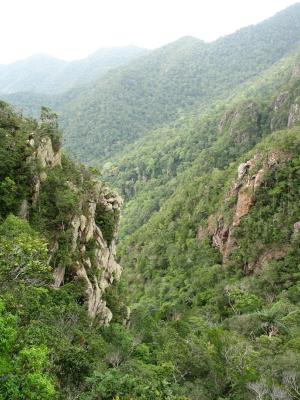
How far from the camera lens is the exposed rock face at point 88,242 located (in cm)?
3734

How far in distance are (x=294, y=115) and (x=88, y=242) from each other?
336 feet

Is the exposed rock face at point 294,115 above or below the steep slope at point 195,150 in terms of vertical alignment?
above

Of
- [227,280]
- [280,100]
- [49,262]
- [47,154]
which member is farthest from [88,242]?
[280,100]

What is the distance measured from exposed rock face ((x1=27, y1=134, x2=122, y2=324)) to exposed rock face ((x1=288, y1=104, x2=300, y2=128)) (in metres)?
89.6

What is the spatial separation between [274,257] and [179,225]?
3184cm

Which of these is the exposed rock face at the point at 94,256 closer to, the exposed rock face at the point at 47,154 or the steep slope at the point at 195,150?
the exposed rock face at the point at 47,154

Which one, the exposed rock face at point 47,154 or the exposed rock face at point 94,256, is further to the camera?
the exposed rock face at point 47,154

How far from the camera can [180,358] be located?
38.6m

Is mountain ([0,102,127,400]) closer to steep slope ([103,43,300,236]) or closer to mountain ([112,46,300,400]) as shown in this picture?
mountain ([112,46,300,400])

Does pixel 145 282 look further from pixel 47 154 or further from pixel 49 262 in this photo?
pixel 49 262

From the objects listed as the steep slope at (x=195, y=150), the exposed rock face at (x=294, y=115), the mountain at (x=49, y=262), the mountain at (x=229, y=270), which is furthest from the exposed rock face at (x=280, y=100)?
the mountain at (x=49, y=262)

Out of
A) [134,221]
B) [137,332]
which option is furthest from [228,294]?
[134,221]

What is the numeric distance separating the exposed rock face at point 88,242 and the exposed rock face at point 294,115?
294ft

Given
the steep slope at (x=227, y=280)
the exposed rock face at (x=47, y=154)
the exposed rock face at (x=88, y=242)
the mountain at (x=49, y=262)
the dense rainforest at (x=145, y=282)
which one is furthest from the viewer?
the exposed rock face at (x=47, y=154)
